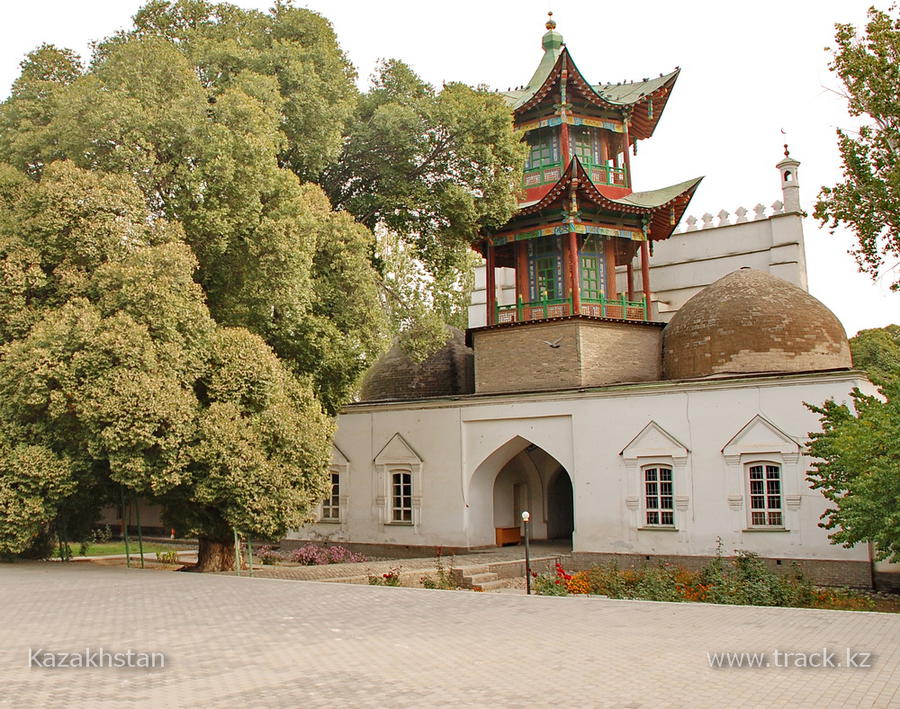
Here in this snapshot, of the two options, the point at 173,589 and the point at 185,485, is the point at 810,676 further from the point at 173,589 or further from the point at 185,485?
the point at 185,485

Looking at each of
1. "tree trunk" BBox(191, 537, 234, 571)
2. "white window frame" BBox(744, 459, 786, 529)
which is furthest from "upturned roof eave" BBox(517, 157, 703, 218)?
"tree trunk" BBox(191, 537, 234, 571)

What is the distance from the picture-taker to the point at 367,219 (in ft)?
72.8

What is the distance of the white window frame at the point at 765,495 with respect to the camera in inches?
677

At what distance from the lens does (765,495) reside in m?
17.4

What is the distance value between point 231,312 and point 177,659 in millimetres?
10111

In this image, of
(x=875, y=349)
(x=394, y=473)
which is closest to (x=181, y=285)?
(x=394, y=473)

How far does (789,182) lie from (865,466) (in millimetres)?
18323

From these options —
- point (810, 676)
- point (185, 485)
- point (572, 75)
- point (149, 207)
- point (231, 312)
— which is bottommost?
Answer: point (810, 676)

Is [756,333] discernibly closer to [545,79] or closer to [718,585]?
[718,585]

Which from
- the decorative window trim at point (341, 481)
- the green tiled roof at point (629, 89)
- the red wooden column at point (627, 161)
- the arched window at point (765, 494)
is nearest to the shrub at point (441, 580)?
the arched window at point (765, 494)

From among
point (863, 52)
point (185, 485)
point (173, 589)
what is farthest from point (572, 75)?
point (173, 589)
